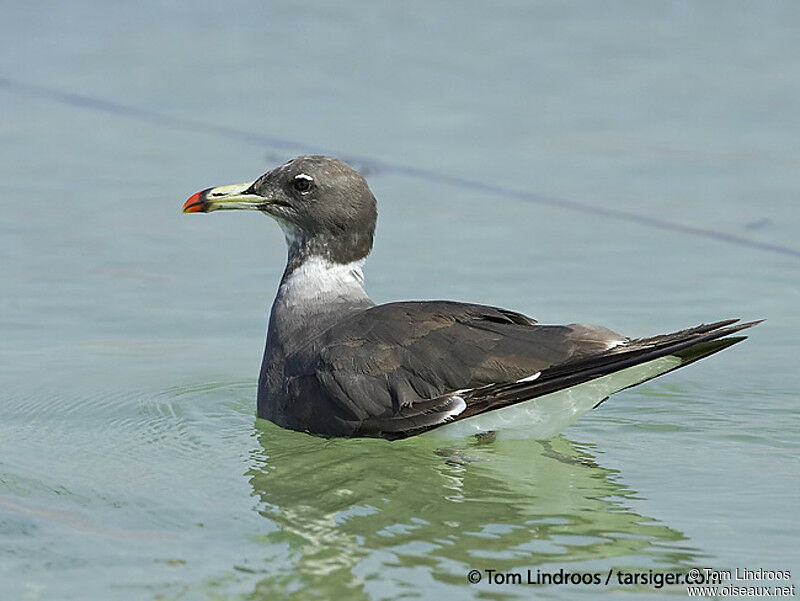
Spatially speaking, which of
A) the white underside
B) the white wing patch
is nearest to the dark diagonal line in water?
the white underside

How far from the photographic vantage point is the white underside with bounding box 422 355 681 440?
700 cm

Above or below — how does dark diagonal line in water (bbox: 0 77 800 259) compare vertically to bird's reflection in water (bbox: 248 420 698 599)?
above

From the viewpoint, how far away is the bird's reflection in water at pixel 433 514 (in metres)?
5.75

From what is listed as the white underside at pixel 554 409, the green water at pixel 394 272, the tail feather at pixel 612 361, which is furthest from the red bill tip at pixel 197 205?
the tail feather at pixel 612 361

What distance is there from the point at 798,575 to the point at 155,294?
4768mm

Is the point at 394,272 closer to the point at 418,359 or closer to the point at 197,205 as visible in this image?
the point at 197,205

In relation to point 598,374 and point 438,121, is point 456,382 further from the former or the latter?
point 438,121

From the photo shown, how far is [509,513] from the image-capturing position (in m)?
6.40

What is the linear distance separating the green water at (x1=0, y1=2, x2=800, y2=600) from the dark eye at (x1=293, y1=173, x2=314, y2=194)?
3.29 ft

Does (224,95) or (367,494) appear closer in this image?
(367,494)

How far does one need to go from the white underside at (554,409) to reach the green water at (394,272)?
0.47 ft

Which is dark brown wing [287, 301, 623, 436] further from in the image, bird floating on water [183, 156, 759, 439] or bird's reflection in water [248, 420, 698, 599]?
bird's reflection in water [248, 420, 698, 599]

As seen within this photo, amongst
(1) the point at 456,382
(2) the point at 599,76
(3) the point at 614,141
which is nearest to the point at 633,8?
(2) the point at 599,76

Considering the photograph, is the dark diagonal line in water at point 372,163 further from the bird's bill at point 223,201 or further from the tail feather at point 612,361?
the tail feather at point 612,361
